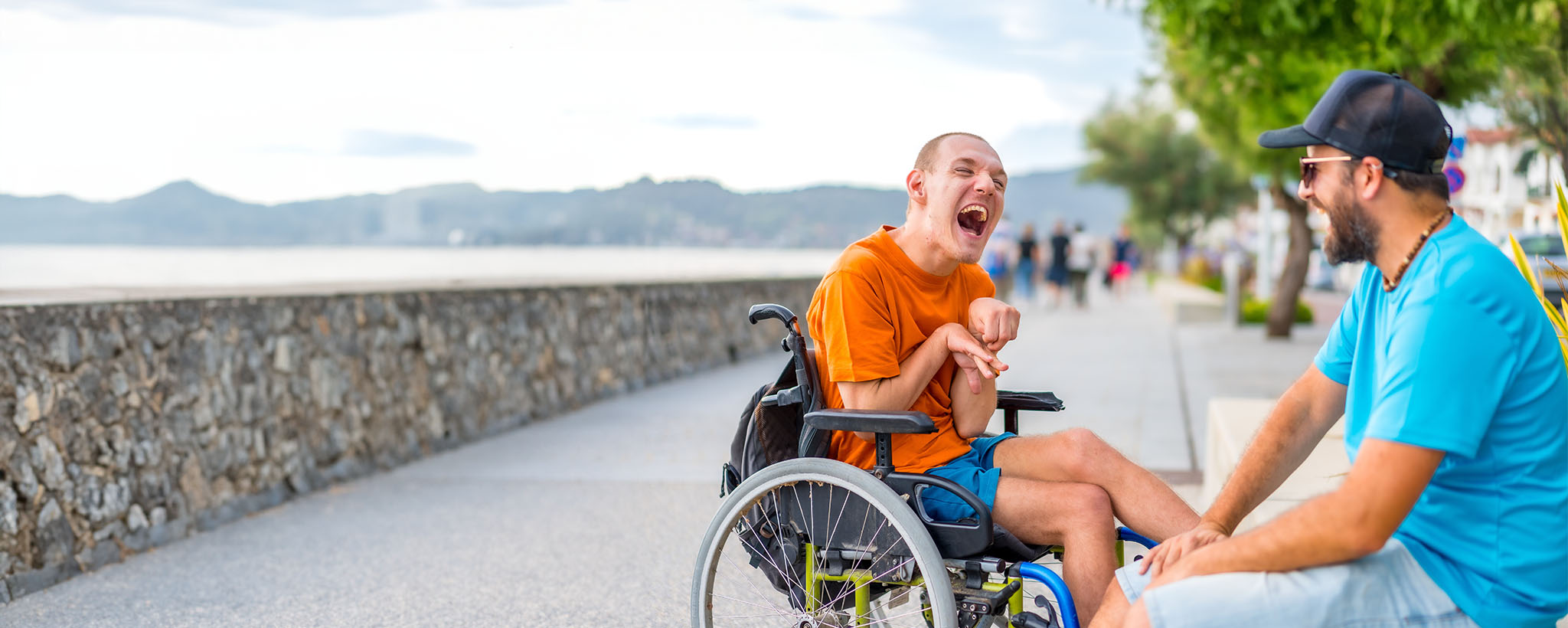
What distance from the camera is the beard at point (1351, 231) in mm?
2035

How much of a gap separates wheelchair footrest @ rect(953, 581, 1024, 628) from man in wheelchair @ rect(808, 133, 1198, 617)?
13 cm

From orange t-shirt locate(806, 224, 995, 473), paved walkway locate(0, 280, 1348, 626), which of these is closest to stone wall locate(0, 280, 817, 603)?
paved walkway locate(0, 280, 1348, 626)

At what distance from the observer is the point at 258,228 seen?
830cm

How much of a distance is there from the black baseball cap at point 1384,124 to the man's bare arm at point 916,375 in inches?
34.5

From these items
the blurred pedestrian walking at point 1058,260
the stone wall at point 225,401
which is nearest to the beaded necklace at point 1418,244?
the stone wall at point 225,401

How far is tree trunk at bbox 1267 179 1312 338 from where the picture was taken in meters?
15.3

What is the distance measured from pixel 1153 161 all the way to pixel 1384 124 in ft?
161

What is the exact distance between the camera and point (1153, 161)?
161ft

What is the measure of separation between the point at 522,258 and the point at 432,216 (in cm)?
164

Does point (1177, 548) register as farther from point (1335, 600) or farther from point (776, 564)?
point (776, 564)

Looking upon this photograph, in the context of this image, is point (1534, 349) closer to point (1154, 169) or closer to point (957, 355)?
point (957, 355)

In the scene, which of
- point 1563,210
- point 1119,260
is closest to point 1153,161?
point 1119,260

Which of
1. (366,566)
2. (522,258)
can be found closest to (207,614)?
(366,566)

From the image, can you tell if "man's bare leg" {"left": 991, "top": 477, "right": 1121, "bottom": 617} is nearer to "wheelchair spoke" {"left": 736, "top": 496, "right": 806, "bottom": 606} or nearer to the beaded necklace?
"wheelchair spoke" {"left": 736, "top": 496, "right": 806, "bottom": 606}
